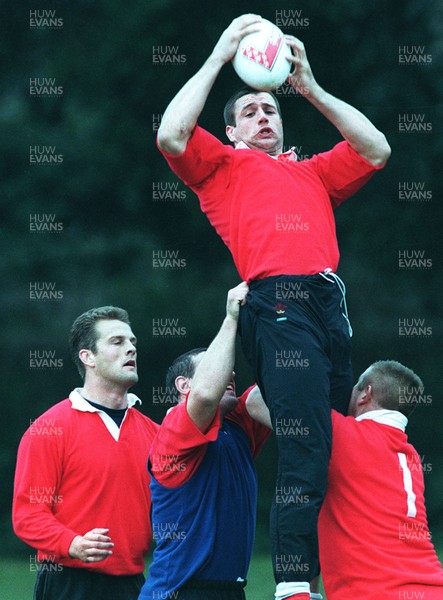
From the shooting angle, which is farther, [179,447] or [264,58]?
[179,447]

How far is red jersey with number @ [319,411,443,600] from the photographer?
2.95 metres

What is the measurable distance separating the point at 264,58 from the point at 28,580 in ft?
15.1

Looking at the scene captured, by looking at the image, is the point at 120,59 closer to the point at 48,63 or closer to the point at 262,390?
the point at 48,63

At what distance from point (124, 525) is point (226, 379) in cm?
116

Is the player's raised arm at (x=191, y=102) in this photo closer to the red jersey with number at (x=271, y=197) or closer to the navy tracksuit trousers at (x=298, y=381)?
the red jersey with number at (x=271, y=197)

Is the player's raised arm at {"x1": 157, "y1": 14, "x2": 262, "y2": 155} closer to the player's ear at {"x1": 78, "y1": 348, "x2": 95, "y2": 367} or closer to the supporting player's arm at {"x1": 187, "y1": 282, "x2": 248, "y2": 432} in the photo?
the supporting player's arm at {"x1": 187, "y1": 282, "x2": 248, "y2": 432}

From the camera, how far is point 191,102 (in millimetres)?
3131

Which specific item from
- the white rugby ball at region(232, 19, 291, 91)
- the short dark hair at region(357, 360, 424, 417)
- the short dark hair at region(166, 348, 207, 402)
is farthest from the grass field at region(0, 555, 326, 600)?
the white rugby ball at region(232, 19, 291, 91)

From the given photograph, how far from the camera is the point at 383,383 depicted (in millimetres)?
3260

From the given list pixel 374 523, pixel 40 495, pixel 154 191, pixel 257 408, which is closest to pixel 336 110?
pixel 257 408

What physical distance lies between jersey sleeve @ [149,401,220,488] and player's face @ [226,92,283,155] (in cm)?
89

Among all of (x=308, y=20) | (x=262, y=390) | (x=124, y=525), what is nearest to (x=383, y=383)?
(x=262, y=390)

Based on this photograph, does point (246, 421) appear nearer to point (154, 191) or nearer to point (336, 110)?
point (336, 110)

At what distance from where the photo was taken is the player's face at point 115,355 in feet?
14.0
